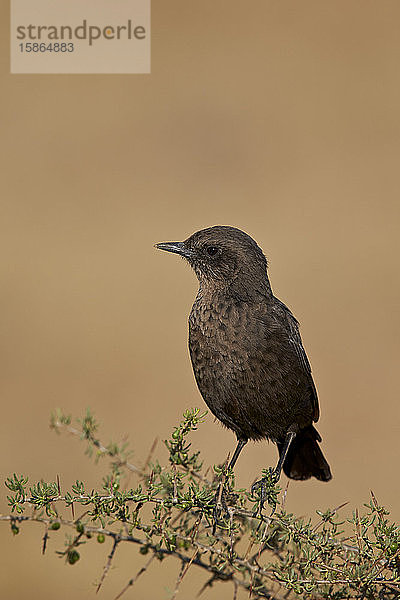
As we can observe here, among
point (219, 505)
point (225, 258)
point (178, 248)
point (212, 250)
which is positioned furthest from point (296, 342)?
point (219, 505)

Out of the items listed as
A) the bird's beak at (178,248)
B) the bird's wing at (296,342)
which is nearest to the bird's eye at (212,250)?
the bird's beak at (178,248)

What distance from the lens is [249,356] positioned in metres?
4.45

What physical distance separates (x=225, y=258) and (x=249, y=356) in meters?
0.75

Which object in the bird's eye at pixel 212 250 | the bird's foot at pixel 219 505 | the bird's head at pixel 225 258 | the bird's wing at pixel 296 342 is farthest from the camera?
the bird's eye at pixel 212 250

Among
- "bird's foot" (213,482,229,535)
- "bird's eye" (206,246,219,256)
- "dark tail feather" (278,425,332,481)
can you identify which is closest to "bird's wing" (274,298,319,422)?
"dark tail feather" (278,425,332,481)

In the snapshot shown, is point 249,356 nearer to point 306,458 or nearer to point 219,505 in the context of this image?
point 306,458

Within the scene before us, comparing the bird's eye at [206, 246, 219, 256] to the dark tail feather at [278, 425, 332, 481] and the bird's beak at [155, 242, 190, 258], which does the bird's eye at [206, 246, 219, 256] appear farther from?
the dark tail feather at [278, 425, 332, 481]

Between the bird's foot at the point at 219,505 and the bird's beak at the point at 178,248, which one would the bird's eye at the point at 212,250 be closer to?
the bird's beak at the point at 178,248

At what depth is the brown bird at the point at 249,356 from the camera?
14.6 feet

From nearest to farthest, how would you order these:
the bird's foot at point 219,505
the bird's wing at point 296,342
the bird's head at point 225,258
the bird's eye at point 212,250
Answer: the bird's foot at point 219,505
the bird's wing at point 296,342
the bird's head at point 225,258
the bird's eye at point 212,250

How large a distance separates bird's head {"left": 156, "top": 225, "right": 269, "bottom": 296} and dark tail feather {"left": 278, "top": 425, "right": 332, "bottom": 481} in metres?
0.95

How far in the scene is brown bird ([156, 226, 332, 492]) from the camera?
4.46 metres

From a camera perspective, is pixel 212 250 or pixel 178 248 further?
pixel 178 248

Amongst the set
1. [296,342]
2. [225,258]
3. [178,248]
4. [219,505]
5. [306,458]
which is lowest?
[219,505]
